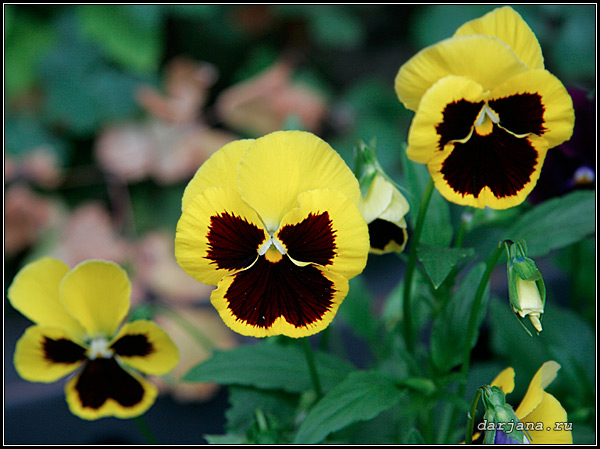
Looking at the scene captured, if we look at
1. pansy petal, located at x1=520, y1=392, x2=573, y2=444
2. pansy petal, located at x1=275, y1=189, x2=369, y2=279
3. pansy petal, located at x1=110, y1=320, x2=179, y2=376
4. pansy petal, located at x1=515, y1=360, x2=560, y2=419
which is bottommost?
pansy petal, located at x1=520, y1=392, x2=573, y2=444

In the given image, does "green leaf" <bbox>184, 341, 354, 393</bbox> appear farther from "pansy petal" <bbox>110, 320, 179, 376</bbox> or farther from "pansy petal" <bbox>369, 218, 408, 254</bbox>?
"pansy petal" <bbox>369, 218, 408, 254</bbox>

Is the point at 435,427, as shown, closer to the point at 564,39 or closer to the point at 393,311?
the point at 393,311

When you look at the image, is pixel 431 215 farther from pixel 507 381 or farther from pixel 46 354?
pixel 46 354

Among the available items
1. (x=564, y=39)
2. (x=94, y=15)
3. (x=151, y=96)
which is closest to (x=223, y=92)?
(x=151, y=96)

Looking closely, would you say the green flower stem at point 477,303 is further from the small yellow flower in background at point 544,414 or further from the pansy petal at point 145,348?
the pansy petal at point 145,348

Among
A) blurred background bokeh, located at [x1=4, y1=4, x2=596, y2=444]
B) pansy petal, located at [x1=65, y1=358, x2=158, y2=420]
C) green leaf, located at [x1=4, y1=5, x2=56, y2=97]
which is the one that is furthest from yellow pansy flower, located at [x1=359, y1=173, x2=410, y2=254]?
green leaf, located at [x1=4, y1=5, x2=56, y2=97]

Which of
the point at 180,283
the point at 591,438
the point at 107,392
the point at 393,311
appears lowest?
the point at 591,438

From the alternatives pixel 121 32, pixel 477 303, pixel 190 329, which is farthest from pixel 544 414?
pixel 121 32
